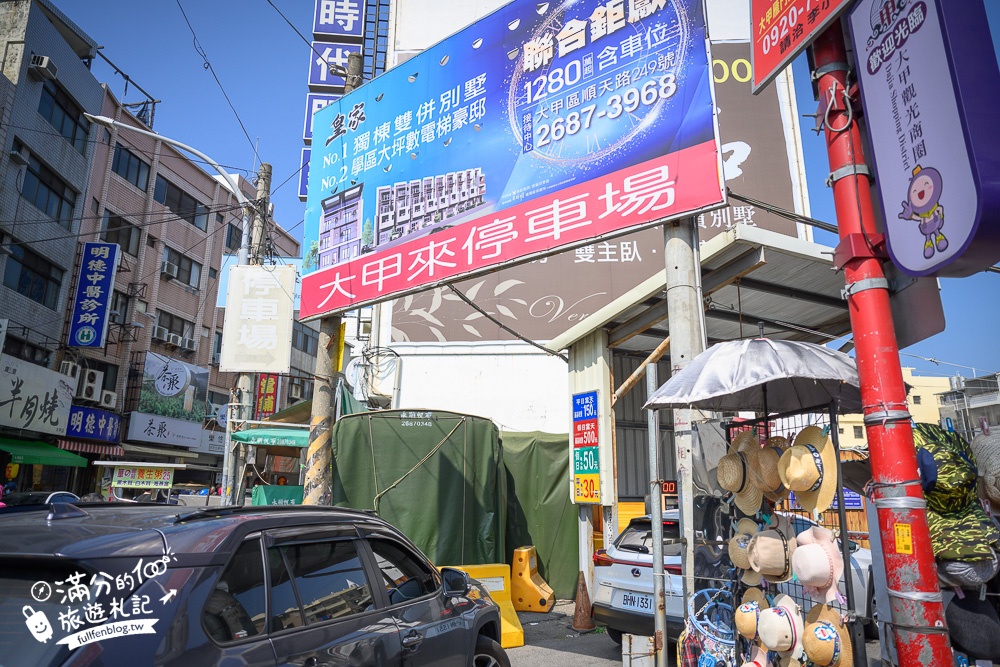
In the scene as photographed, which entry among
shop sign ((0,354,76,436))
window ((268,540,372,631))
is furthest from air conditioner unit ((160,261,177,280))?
window ((268,540,372,631))

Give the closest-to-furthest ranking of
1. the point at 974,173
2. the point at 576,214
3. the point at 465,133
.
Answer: the point at 974,173 → the point at 576,214 → the point at 465,133

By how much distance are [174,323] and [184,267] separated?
282cm

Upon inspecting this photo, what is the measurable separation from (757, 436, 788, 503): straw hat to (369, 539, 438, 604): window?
7.81 ft

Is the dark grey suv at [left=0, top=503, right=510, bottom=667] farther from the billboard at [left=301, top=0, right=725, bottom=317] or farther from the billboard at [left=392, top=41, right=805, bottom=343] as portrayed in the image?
the billboard at [left=392, top=41, right=805, bottom=343]

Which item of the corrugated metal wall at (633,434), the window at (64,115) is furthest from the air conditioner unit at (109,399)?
the corrugated metal wall at (633,434)

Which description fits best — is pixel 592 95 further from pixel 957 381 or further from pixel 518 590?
pixel 957 381

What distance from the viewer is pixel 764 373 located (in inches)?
158

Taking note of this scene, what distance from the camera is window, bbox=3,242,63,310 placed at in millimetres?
20730

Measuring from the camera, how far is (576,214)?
7410 millimetres

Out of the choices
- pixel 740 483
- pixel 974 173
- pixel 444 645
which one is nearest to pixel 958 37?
pixel 974 173

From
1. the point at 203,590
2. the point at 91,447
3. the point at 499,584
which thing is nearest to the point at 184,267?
the point at 91,447

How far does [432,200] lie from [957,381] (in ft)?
168

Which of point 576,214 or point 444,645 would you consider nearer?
point 444,645

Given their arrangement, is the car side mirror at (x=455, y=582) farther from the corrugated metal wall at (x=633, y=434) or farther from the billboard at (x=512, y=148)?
the corrugated metal wall at (x=633, y=434)
